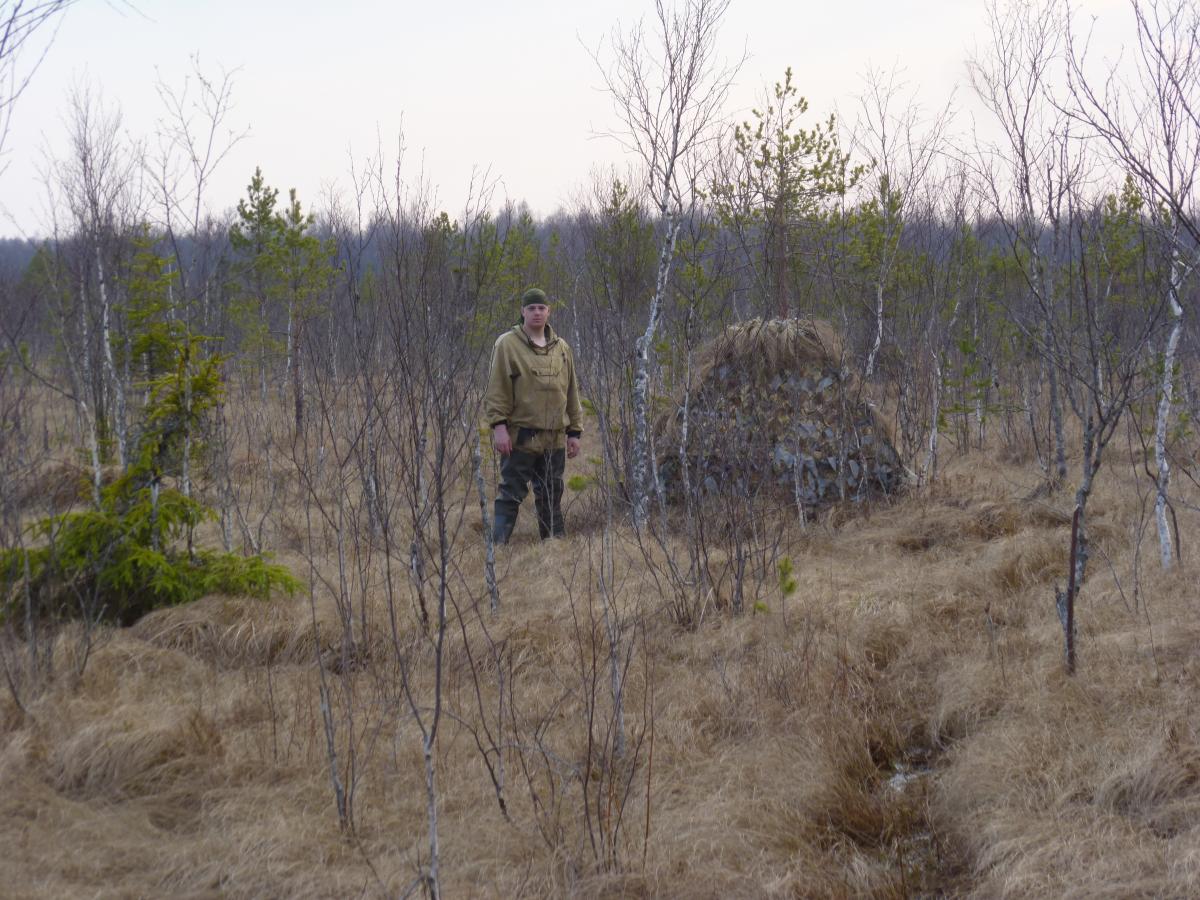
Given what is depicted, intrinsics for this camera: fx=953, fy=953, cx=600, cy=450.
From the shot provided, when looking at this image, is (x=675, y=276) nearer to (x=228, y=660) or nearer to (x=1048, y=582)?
(x=1048, y=582)

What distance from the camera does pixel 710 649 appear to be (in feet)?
14.6

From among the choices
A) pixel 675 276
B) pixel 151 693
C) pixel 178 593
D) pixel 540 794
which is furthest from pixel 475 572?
pixel 675 276

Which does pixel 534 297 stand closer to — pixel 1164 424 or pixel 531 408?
pixel 531 408

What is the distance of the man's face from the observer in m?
6.00

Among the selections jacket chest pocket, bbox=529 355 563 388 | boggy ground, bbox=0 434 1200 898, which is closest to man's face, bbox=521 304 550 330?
jacket chest pocket, bbox=529 355 563 388

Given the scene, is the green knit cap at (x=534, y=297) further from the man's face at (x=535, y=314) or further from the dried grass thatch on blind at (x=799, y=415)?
the dried grass thatch on blind at (x=799, y=415)

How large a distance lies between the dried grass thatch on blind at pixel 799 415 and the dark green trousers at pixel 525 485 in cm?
120

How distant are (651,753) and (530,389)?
3.56 metres

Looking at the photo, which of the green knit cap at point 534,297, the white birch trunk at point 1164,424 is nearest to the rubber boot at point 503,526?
the green knit cap at point 534,297

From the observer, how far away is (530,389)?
20.1ft

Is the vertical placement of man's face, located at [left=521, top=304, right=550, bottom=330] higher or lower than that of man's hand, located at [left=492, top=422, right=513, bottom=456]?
higher

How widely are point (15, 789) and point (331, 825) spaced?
104cm

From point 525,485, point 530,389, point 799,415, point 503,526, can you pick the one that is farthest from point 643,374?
point 799,415

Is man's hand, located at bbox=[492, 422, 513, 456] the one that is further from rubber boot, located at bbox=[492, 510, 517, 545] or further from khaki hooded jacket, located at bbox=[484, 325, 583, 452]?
rubber boot, located at bbox=[492, 510, 517, 545]
